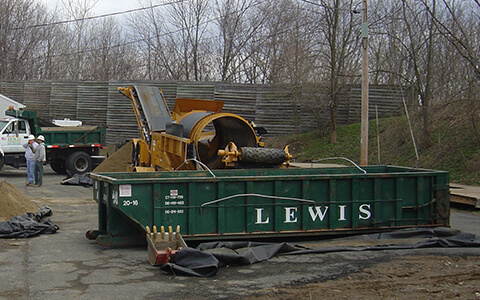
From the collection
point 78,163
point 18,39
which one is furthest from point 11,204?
point 18,39

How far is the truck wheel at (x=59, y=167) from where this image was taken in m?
24.7

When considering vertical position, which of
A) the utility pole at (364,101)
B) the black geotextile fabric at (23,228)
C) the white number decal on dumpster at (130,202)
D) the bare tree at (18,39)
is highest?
the bare tree at (18,39)

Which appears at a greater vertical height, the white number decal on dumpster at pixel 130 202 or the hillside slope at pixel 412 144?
the hillside slope at pixel 412 144

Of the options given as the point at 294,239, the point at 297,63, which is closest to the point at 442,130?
the point at 297,63

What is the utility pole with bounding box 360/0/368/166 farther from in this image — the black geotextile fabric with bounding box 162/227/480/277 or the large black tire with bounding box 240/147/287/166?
the black geotextile fabric with bounding box 162/227/480/277

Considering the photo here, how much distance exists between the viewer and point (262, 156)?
12.3 m

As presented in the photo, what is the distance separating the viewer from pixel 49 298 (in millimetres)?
6562

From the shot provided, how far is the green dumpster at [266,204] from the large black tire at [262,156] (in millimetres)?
1840

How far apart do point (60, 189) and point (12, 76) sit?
1169 inches

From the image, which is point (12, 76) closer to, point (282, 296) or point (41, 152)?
point (41, 152)

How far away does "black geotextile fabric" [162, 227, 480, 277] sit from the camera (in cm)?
771

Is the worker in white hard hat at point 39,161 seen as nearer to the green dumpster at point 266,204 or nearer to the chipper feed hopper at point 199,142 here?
the chipper feed hopper at point 199,142

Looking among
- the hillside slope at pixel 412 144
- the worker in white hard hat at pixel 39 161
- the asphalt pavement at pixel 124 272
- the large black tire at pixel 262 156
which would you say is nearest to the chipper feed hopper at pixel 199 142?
the large black tire at pixel 262 156

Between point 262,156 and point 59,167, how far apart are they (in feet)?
50.0
